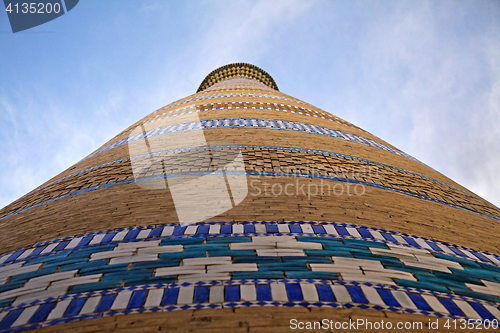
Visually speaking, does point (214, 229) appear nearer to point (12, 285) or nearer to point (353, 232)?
point (353, 232)

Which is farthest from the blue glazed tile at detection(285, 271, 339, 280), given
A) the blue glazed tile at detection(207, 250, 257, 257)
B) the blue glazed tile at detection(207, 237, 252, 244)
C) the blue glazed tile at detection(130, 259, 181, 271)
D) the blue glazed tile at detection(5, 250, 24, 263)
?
the blue glazed tile at detection(5, 250, 24, 263)

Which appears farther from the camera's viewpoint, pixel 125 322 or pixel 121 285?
pixel 121 285

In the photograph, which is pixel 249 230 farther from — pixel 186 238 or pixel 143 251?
pixel 143 251

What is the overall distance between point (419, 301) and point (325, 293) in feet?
1.30

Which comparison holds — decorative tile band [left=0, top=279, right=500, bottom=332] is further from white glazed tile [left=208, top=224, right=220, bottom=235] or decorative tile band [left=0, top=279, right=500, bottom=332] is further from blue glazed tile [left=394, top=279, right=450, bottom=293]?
white glazed tile [left=208, top=224, right=220, bottom=235]

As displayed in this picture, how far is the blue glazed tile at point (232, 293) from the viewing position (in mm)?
1146

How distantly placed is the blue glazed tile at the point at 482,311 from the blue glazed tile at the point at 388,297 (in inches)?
13.9

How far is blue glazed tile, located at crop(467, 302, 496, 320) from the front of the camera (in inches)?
47.1

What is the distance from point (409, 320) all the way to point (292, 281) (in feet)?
1.49

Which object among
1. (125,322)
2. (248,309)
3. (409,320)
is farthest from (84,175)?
(409,320)

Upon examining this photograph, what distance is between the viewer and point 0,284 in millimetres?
1399

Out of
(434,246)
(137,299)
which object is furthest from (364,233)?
(137,299)

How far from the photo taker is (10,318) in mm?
1144

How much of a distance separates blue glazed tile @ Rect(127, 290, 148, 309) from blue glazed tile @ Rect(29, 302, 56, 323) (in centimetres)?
32
